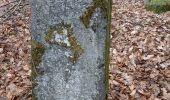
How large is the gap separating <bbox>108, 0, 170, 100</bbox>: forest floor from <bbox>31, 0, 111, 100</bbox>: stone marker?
1.27 meters

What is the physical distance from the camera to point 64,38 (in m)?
2.38

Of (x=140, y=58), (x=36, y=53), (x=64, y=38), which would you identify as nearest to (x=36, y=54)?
(x=36, y=53)

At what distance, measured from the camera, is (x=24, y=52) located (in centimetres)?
501

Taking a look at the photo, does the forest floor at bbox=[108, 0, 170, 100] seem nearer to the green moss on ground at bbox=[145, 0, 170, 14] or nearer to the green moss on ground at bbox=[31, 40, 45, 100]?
the green moss on ground at bbox=[145, 0, 170, 14]

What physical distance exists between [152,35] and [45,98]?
3965 mm

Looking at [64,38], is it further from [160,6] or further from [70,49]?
[160,6]

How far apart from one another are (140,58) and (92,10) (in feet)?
9.55

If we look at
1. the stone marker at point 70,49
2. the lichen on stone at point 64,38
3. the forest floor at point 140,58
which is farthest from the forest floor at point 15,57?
the lichen on stone at point 64,38

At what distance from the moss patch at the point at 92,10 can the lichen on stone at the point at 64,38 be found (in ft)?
0.41

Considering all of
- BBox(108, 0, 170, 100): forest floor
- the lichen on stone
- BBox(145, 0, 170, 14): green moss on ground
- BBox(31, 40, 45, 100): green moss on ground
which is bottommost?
BBox(108, 0, 170, 100): forest floor

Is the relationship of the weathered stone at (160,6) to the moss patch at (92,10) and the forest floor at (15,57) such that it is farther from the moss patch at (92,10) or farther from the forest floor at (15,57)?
the moss patch at (92,10)

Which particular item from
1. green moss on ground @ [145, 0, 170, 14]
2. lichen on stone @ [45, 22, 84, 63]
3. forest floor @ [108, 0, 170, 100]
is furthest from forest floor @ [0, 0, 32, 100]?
green moss on ground @ [145, 0, 170, 14]

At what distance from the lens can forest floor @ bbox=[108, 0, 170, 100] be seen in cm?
398

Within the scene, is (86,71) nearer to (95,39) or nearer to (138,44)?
(95,39)
